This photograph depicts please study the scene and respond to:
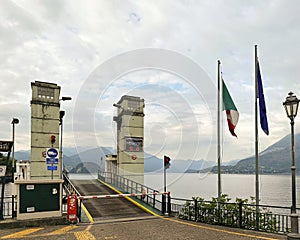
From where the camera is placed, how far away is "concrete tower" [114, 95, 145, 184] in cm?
2200

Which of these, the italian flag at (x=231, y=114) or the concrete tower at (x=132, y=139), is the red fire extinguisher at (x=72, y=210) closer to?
the italian flag at (x=231, y=114)

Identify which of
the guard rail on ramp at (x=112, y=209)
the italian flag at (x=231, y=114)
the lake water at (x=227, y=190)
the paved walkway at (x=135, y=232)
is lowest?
the lake water at (x=227, y=190)

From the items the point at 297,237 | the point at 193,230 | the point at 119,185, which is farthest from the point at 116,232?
the point at 119,185

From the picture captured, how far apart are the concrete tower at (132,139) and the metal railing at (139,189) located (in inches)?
40.4

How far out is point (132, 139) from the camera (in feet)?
72.5

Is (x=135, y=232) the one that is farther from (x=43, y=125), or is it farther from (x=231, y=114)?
(x=43, y=125)

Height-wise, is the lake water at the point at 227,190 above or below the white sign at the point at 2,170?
below

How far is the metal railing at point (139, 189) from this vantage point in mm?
13566

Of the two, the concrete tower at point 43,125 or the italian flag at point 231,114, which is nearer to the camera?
the italian flag at point 231,114

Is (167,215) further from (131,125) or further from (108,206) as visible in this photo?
(131,125)

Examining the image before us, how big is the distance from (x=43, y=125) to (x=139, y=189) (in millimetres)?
7936

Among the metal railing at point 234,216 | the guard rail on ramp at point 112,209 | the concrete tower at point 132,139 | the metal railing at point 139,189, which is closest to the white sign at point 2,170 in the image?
the guard rail on ramp at point 112,209

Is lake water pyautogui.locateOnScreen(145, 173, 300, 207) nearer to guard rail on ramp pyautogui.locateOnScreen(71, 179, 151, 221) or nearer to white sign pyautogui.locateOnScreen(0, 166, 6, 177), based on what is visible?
guard rail on ramp pyautogui.locateOnScreen(71, 179, 151, 221)

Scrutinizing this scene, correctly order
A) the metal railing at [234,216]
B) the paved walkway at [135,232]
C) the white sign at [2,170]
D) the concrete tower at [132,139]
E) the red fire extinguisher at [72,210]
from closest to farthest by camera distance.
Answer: the paved walkway at [135,232]
the metal railing at [234,216]
the red fire extinguisher at [72,210]
the white sign at [2,170]
the concrete tower at [132,139]
